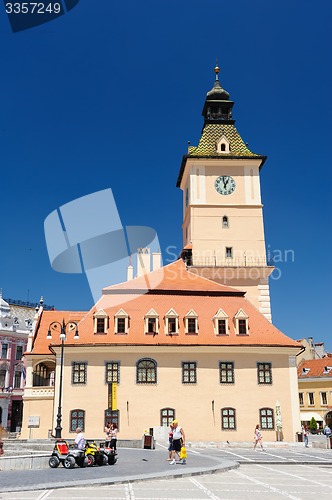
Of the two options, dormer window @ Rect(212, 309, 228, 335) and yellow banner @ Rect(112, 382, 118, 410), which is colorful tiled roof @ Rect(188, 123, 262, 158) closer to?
dormer window @ Rect(212, 309, 228, 335)

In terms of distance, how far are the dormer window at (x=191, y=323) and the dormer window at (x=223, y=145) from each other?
20.4 m

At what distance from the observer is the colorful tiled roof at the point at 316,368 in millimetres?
73688

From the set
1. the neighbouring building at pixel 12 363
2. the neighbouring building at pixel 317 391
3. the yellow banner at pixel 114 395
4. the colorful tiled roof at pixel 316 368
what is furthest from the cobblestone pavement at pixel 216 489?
the colorful tiled roof at pixel 316 368

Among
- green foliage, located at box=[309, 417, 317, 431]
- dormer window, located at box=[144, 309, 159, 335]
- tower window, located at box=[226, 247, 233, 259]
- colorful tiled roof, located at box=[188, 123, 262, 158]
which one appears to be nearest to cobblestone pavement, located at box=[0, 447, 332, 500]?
dormer window, located at box=[144, 309, 159, 335]

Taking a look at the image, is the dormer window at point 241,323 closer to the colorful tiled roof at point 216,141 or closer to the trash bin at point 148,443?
the trash bin at point 148,443

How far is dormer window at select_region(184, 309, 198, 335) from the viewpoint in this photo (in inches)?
1629

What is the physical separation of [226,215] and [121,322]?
1763cm

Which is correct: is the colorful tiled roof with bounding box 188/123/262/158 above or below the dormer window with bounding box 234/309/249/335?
above

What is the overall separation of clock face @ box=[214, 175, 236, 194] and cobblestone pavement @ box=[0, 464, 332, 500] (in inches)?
1470

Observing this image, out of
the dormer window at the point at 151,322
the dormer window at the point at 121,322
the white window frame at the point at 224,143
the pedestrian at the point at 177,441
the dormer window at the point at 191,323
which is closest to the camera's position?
the pedestrian at the point at 177,441

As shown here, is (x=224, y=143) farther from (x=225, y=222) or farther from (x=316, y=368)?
(x=316, y=368)

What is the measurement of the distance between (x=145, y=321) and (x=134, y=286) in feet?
14.3

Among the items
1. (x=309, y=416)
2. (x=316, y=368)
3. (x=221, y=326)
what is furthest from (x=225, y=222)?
(x=316, y=368)

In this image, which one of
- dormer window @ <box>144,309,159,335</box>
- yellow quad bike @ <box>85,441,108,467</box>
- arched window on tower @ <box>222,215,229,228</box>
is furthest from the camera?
arched window on tower @ <box>222,215,229,228</box>
